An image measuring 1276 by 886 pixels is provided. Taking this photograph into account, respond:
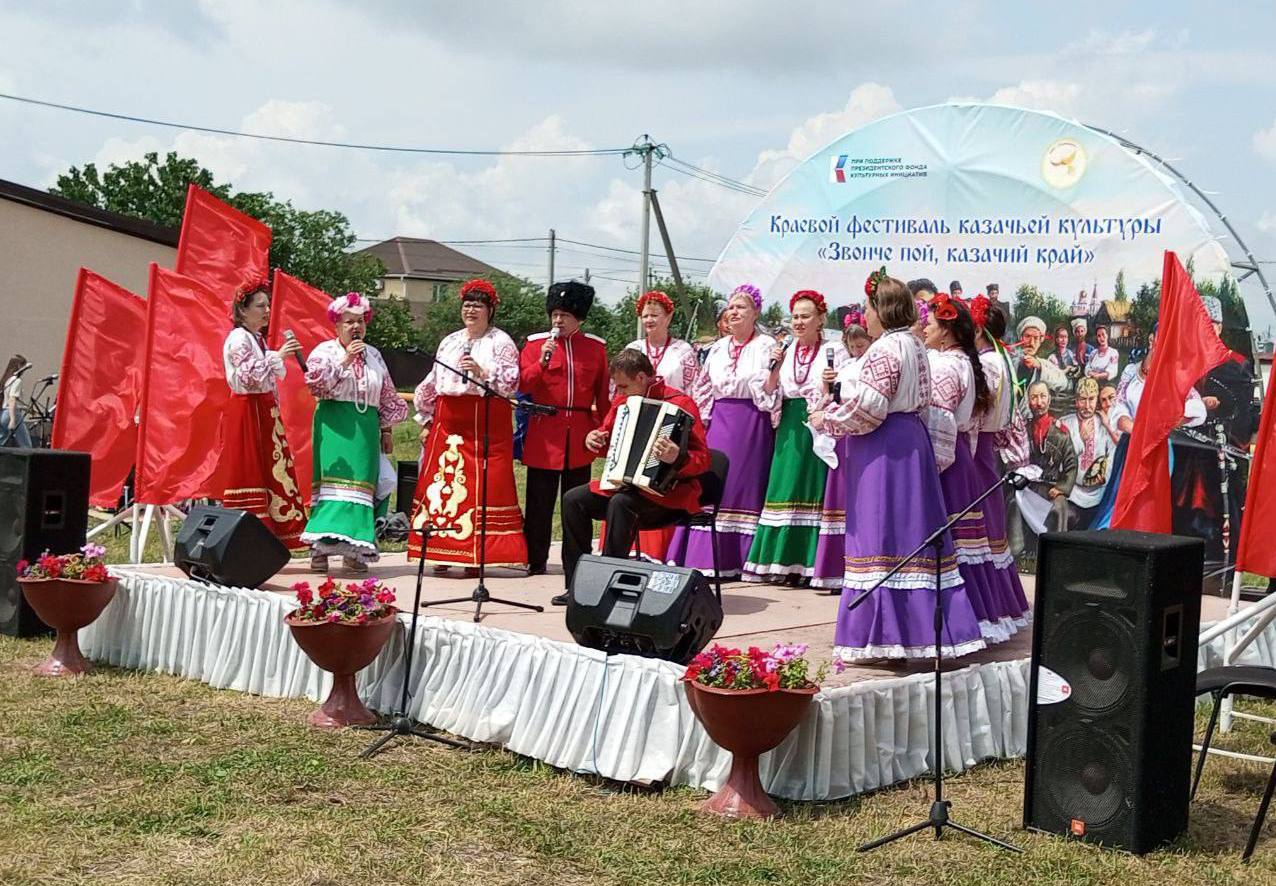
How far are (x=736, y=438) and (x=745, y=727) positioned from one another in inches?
145

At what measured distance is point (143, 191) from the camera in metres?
39.6

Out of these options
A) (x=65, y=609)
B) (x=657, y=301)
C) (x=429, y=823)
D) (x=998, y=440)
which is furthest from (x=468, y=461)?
(x=429, y=823)

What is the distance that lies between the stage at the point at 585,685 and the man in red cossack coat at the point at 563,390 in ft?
3.32

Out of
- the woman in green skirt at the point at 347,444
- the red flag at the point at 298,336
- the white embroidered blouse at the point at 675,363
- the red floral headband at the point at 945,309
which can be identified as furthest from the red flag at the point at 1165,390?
the red flag at the point at 298,336

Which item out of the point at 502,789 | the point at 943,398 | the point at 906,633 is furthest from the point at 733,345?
the point at 502,789

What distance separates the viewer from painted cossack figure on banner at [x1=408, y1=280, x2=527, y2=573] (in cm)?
755

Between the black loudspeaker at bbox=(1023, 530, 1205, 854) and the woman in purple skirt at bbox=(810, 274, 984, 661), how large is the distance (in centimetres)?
110

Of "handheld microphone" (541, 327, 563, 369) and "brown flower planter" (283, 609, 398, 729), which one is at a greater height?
"handheld microphone" (541, 327, 563, 369)

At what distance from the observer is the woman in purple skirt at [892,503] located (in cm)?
545

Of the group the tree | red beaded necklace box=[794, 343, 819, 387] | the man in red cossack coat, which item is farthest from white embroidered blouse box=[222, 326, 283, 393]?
the tree

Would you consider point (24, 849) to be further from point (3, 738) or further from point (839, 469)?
point (839, 469)

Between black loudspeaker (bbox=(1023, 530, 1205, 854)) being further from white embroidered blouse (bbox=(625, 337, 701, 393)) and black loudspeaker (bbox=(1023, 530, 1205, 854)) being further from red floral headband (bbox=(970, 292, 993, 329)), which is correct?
white embroidered blouse (bbox=(625, 337, 701, 393))

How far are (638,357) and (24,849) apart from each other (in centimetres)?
345

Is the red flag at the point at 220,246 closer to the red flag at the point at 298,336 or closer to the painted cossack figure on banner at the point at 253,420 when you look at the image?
the red flag at the point at 298,336
